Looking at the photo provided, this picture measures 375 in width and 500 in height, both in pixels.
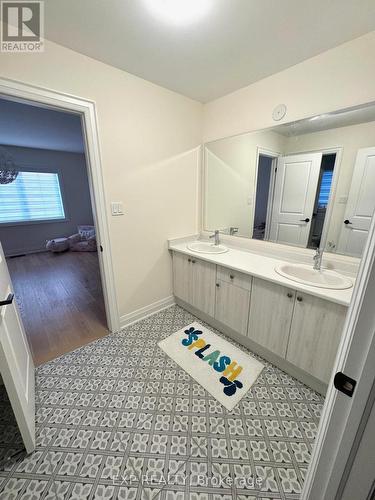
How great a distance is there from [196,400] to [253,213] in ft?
5.91

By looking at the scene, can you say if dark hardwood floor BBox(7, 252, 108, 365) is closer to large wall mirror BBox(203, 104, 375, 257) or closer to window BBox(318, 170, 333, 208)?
large wall mirror BBox(203, 104, 375, 257)

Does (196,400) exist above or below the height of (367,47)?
below

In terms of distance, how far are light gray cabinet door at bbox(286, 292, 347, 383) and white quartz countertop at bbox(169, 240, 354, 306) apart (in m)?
0.06

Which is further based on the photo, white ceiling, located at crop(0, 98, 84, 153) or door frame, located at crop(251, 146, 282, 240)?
white ceiling, located at crop(0, 98, 84, 153)

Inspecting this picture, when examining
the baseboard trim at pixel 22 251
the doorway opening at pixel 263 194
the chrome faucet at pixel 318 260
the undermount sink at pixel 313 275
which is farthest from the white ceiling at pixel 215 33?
the baseboard trim at pixel 22 251

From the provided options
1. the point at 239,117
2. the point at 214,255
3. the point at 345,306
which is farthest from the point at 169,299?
the point at 239,117

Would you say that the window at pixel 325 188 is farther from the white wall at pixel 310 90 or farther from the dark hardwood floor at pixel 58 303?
the dark hardwood floor at pixel 58 303

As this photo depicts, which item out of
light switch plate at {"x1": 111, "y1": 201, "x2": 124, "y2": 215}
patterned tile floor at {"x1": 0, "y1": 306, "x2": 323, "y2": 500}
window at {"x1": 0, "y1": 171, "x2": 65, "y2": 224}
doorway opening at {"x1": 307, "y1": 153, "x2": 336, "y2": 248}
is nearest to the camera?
patterned tile floor at {"x1": 0, "y1": 306, "x2": 323, "y2": 500}

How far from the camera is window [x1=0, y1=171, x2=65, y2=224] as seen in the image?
15.3 ft

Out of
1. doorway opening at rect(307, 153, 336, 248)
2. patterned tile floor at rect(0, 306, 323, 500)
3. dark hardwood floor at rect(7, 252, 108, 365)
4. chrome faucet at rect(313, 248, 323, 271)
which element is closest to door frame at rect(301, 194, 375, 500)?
patterned tile floor at rect(0, 306, 323, 500)

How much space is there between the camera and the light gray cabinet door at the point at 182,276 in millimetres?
2334

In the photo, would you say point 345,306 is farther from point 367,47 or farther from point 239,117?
point 239,117

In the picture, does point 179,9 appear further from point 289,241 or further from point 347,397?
point 347,397

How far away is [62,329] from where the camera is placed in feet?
7.32
